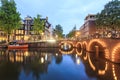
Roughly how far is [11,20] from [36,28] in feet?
68.7

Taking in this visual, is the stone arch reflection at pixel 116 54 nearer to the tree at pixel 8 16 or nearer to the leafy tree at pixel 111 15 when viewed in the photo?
the leafy tree at pixel 111 15

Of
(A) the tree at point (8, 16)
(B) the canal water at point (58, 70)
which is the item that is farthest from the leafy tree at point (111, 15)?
(A) the tree at point (8, 16)

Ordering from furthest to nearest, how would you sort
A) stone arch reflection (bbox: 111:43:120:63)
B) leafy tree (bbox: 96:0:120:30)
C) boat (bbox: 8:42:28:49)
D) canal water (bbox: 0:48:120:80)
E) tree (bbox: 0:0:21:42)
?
boat (bbox: 8:42:28:49) < tree (bbox: 0:0:21:42) < leafy tree (bbox: 96:0:120:30) < stone arch reflection (bbox: 111:43:120:63) < canal water (bbox: 0:48:120:80)

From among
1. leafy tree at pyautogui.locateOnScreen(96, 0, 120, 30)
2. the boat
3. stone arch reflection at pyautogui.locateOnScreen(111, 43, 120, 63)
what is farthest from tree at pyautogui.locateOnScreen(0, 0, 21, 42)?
stone arch reflection at pyautogui.locateOnScreen(111, 43, 120, 63)

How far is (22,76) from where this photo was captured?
2448 centimetres

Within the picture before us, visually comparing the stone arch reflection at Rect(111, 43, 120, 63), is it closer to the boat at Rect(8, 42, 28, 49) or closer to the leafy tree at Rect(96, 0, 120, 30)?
the leafy tree at Rect(96, 0, 120, 30)

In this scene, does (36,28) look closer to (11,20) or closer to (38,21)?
(38,21)

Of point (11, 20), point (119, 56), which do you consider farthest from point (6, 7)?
point (119, 56)

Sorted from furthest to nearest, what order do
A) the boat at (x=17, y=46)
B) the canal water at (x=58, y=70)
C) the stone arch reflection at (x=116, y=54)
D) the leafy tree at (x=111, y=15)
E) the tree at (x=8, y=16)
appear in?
the boat at (x=17, y=46)
the tree at (x=8, y=16)
the leafy tree at (x=111, y=15)
the stone arch reflection at (x=116, y=54)
the canal water at (x=58, y=70)

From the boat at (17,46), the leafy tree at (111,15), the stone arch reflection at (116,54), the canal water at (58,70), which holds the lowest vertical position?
the canal water at (58,70)

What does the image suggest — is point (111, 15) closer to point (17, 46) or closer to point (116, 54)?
point (116, 54)

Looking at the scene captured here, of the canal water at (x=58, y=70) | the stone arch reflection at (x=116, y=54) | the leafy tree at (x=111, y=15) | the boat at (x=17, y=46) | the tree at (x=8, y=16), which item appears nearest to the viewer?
the canal water at (x=58, y=70)

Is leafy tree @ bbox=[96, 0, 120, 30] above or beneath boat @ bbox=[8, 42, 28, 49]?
above

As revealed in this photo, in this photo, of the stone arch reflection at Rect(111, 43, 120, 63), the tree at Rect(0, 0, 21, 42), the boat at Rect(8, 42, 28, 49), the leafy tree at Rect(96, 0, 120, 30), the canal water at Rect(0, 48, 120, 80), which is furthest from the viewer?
the boat at Rect(8, 42, 28, 49)
